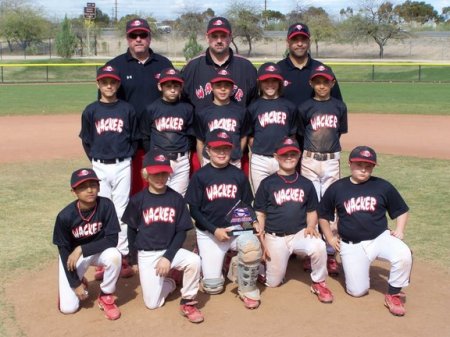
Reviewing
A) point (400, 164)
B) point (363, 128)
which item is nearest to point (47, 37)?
point (363, 128)

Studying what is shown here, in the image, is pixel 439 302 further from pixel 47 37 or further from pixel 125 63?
pixel 47 37

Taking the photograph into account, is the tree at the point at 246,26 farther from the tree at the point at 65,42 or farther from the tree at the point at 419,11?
the tree at the point at 419,11

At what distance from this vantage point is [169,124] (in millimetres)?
5477

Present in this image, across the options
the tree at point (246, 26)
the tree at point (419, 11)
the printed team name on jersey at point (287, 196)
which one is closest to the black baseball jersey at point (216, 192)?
the printed team name on jersey at point (287, 196)

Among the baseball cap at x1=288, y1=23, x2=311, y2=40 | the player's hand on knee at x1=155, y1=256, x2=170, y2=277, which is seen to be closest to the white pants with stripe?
the player's hand on knee at x1=155, y1=256, x2=170, y2=277

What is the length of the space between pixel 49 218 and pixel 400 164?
246 inches

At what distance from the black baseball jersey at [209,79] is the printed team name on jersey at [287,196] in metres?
1.16

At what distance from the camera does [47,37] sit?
6197 cm

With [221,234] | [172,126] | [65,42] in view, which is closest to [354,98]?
[172,126]

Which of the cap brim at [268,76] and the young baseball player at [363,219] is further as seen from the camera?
the cap brim at [268,76]

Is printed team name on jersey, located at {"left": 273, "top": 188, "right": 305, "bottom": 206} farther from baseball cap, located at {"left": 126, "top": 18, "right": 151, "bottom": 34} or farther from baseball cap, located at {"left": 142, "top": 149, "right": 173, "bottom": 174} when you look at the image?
baseball cap, located at {"left": 126, "top": 18, "right": 151, "bottom": 34}

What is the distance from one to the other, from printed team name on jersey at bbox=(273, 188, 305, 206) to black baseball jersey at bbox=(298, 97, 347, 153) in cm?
70

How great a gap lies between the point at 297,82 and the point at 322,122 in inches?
21.3

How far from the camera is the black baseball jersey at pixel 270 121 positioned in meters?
5.43
